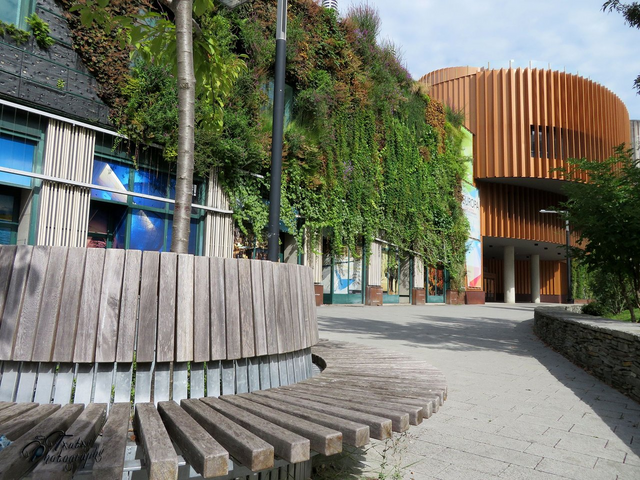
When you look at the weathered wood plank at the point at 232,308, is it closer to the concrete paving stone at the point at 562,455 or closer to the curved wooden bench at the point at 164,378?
the curved wooden bench at the point at 164,378

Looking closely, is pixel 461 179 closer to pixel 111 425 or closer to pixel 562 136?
pixel 562 136

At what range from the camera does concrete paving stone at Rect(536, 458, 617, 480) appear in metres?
2.96

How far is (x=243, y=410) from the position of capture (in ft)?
7.01

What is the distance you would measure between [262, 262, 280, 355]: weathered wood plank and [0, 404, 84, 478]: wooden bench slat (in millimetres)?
1079

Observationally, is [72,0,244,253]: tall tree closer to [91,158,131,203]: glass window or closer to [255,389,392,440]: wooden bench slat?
[255,389,392,440]: wooden bench slat

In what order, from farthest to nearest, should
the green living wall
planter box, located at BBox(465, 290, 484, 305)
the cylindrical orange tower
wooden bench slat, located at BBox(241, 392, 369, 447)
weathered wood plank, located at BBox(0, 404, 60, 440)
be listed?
the cylindrical orange tower
planter box, located at BBox(465, 290, 484, 305)
the green living wall
wooden bench slat, located at BBox(241, 392, 369, 447)
weathered wood plank, located at BBox(0, 404, 60, 440)

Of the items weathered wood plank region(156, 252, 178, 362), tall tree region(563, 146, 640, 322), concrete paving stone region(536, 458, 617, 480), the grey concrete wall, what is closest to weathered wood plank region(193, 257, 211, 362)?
weathered wood plank region(156, 252, 178, 362)

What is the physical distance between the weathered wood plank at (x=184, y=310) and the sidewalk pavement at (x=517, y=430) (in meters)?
1.37

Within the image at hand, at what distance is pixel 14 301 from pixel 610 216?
357 inches

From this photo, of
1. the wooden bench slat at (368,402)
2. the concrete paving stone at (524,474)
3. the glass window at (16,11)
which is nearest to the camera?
the wooden bench slat at (368,402)

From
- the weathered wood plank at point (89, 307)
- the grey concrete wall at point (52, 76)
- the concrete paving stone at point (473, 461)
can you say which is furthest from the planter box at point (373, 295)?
the weathered wood plank at point (89, 307)

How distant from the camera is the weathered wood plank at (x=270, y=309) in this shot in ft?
9.31

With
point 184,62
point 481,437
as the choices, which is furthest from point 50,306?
point 481,437

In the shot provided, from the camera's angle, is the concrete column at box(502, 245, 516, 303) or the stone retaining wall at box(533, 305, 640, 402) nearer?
the stone retaining wall at box(533, 305, 640, 402)
